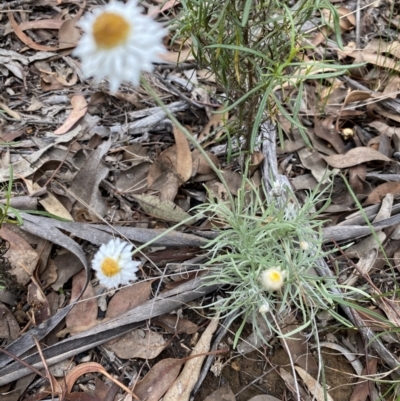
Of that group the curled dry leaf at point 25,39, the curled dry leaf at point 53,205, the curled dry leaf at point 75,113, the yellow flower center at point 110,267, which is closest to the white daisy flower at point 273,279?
the yellow flower center at point 110,267

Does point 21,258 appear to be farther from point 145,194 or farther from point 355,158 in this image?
point 355,158

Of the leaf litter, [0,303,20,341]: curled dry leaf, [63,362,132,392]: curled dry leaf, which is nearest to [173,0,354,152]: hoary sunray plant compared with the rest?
the leaf litter

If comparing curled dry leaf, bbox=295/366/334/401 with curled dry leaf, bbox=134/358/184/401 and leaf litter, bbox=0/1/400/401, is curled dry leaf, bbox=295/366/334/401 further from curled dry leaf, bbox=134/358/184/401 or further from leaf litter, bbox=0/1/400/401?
curled dry leaf, bbox=134/358/184/401

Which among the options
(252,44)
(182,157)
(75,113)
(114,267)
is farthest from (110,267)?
(75,113)

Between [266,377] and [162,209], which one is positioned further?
[162,209]

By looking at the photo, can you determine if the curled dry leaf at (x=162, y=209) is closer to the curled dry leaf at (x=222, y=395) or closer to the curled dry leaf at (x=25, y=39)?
the curled dry leaf at (x=222, y=395)

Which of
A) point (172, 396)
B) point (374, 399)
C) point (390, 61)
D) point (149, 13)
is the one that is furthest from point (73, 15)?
point (374, 399)

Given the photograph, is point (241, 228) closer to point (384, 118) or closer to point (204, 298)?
point (204, 298)
